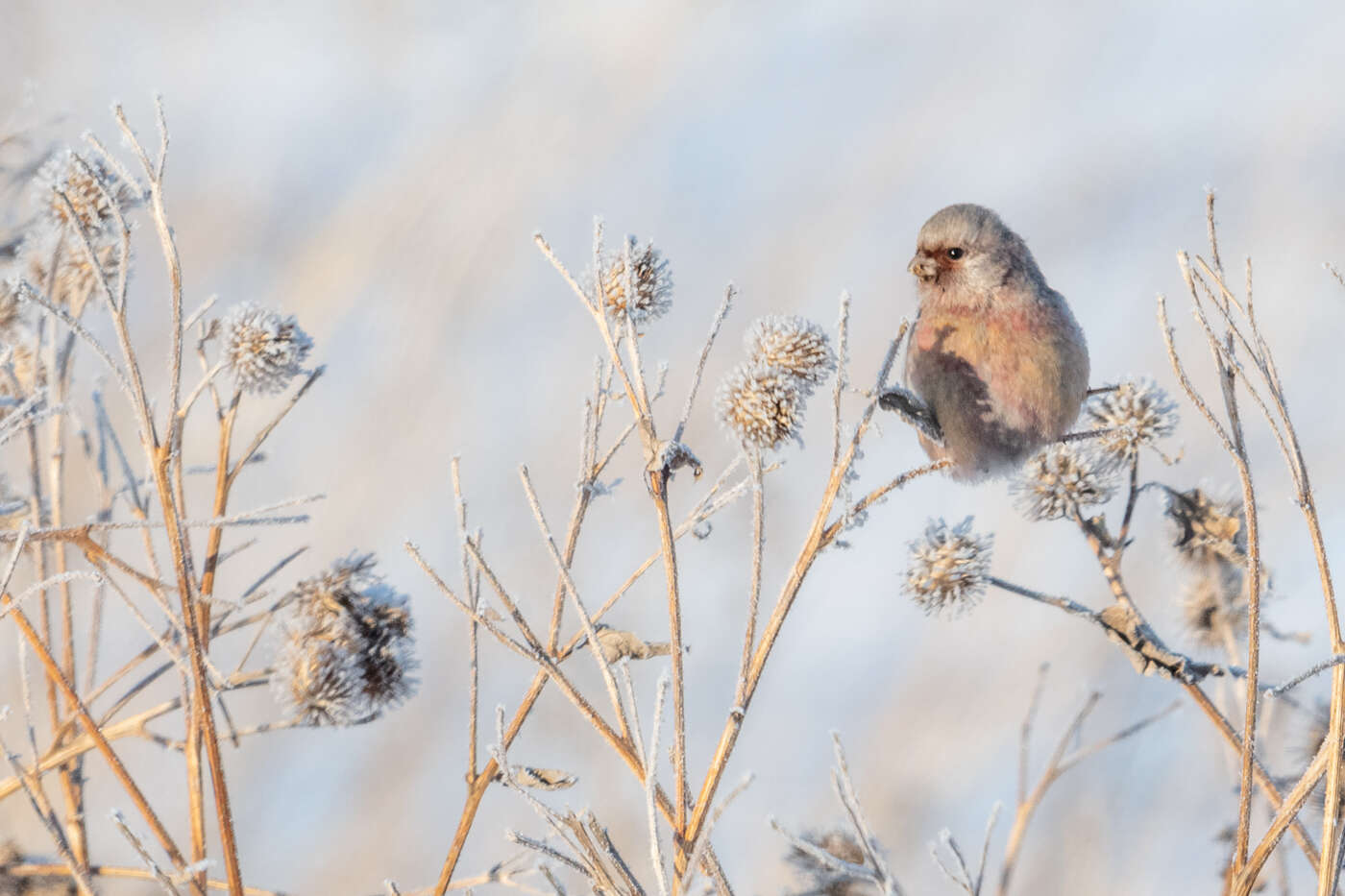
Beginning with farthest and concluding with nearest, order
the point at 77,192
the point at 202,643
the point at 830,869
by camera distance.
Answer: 1. the point at 830,869
2. the point at 77,192
3. the point at 202,643

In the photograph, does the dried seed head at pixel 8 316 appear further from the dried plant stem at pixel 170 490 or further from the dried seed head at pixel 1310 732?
the dried seed head at pixel 1310 732

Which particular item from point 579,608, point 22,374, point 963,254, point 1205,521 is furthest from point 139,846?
point 1205,521

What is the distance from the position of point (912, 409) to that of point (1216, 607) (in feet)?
1.14

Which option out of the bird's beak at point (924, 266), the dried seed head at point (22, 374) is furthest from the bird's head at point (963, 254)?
the dried seed head at point (22, 374)

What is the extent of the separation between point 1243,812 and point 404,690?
376 mm

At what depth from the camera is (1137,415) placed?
2.42 feet

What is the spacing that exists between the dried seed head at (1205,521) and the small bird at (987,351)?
5.0 inches

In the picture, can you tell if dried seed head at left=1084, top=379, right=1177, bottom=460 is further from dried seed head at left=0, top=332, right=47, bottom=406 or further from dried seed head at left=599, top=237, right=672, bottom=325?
dried seed head at left=0, top=332, right=47, bottom=406

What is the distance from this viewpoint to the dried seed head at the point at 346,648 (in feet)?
1.79

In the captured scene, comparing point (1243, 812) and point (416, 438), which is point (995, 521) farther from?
point (1243, 812)

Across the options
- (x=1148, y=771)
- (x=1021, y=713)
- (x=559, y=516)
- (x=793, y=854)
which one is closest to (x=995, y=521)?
(x=1021, y=713)

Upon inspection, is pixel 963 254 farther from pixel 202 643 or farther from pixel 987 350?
pixel 202 643

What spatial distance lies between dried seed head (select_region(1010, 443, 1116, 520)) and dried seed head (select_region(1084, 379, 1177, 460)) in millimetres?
25

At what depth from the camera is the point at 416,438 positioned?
1.89 metres
